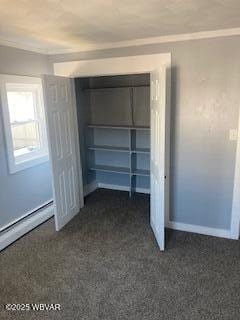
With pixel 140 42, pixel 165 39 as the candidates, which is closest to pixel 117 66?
pixel 140 42

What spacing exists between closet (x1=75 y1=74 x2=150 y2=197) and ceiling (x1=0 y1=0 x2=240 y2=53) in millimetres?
1297

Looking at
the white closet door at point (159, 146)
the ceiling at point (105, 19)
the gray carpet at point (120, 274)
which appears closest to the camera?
the ceiling at point (105, 19)

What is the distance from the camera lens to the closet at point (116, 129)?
4270mm

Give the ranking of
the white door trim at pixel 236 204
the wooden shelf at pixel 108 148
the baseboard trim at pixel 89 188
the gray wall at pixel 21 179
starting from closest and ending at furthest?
1. the white door trim at pixel 236 204
2. the gray wall at pixel 21 179
3. the wooden shelf at pixel 108 148
4. the baseboard trim at pixel 89 188

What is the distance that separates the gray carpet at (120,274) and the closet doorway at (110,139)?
27 cm

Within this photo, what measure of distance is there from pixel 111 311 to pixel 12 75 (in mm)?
2689

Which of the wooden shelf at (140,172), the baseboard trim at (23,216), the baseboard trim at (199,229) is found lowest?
the baseboard trim at (199,229)

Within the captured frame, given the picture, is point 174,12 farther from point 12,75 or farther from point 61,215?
point 61,215

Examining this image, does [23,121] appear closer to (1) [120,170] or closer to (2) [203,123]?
(1) [120,170]

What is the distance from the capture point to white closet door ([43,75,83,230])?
3096 mm

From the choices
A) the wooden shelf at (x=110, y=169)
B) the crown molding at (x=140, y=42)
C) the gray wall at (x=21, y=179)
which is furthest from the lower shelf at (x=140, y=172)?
the crown molding at (x=140, y=42)

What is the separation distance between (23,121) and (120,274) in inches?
87.4

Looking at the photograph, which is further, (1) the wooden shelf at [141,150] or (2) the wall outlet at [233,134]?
(1) the wooden shelf at [141,150]

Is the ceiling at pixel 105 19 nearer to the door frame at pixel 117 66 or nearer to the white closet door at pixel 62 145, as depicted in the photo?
the door frame at pixel 117 66
